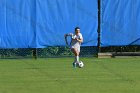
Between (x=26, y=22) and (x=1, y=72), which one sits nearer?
(x=1, y=72)

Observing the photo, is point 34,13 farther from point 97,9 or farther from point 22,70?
point 22,70

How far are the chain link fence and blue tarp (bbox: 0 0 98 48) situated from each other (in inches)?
19.3

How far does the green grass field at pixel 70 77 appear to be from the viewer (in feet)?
41.5

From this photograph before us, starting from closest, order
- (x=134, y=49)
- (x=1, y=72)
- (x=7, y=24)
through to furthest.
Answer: (x=1, y=72), (x=7, y=24), (x=134, y=49)

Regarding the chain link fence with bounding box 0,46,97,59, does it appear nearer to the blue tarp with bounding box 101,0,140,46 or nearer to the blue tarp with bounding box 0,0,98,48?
the blue tarp with bounding box 0,0,98,48

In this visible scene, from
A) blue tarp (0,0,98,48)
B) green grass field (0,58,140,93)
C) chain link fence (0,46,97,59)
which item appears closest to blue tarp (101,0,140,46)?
blue tarp (0,0,98,48)

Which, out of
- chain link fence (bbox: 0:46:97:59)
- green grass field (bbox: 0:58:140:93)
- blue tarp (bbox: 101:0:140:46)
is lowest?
green grass field (bbox: 0:58:140:93)

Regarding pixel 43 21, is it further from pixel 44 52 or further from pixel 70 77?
pixel 70 77

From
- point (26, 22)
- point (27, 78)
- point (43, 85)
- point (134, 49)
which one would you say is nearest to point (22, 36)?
point (26, 22)

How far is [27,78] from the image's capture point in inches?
600

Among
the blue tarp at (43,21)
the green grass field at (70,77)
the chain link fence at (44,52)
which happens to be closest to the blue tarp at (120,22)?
the blue tarp at (43,21)

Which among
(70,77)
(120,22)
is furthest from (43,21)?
(70,77)

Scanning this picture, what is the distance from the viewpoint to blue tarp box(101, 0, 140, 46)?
23.8 metres

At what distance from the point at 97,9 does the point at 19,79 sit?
9.68 meters
